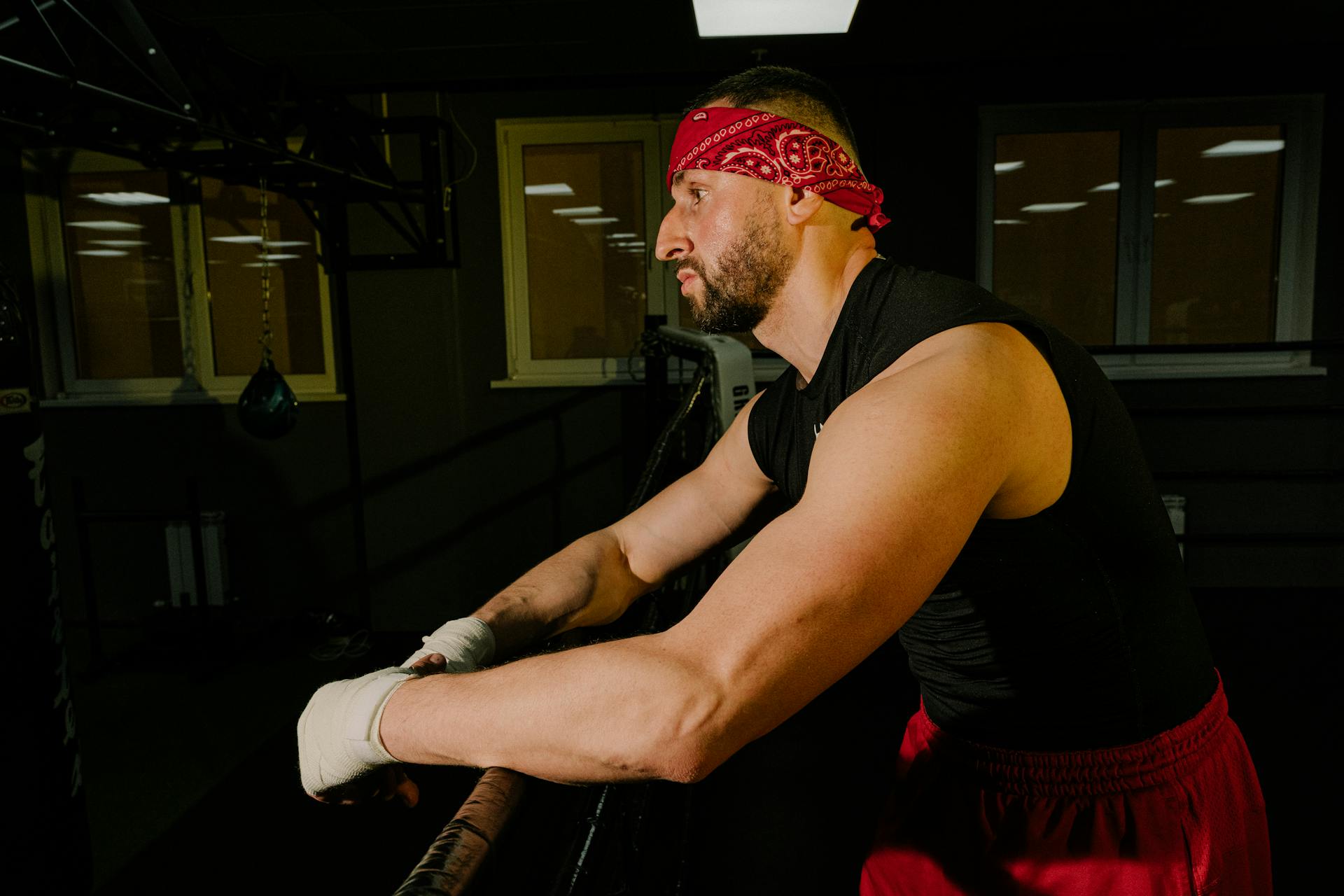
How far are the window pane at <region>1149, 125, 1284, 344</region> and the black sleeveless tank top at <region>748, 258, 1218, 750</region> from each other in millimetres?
3907

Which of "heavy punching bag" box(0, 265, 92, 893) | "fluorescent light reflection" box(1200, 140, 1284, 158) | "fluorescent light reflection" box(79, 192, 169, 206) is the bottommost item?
"heavy punching bag" box(0, 265, 92, 893)

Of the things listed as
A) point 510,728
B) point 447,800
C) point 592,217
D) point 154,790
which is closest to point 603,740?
point 510,728

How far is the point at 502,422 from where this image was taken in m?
4.37

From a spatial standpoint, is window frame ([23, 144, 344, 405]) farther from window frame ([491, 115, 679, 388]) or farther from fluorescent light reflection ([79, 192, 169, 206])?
window frame ([491, 115, 679, 388])

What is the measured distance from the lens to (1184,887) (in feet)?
3.13

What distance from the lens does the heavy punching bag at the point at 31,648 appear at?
1631mm

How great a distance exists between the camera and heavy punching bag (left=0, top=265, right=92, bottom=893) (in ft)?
5.35

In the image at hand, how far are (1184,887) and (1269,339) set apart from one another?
4215 mm

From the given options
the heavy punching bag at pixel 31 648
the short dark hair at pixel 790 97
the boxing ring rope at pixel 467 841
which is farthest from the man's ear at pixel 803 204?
the heavy punching bag at pixel 31 648

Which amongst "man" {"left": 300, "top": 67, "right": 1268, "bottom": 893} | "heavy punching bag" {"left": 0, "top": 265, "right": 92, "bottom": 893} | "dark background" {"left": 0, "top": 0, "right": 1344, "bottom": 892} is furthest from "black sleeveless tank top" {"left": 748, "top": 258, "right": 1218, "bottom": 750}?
"dark background" {"left": 0, "top": 0, "right": 1344, "bottom": 892}

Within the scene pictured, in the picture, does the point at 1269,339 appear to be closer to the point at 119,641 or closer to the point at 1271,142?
the point at 1271,142

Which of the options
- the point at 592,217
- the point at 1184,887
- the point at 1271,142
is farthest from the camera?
the point at 592,217

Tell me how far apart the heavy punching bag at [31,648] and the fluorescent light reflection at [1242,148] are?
16.0 ft

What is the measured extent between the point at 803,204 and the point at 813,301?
0.44 ft
